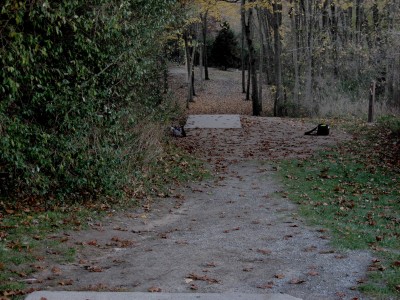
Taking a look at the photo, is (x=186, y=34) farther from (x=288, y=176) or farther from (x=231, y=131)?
(x=288, y=176)

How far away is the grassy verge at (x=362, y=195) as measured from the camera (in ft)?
20.4

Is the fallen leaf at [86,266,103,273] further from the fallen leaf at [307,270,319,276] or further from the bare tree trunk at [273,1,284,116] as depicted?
the bare tree trunk at [273,1,284,116]

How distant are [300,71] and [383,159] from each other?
15.1m

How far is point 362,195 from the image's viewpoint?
10.6m

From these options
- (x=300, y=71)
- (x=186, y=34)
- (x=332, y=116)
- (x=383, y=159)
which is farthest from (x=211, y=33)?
(x=383, y=159)

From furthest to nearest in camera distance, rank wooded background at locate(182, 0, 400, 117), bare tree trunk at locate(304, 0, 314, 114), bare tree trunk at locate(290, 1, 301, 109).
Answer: bare tree trunk at locate(290, 1, 301, 109), bare tree trunk at locate(304, 0, 314, 114), wooded background at locate(182, 0, 400, 117)

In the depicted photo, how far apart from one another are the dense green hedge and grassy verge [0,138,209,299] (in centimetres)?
45

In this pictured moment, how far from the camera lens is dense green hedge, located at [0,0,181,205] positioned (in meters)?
7.95

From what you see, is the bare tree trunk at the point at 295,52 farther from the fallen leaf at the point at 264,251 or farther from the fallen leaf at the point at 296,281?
the fallen leaf at the point at 296,281

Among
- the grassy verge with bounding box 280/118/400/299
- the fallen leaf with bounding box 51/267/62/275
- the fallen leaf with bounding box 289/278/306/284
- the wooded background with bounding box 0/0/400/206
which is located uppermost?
the wooded background with bounding box 0/0/400/206

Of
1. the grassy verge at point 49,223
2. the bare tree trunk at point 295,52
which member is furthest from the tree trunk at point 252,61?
the grassy verge at point 49,223

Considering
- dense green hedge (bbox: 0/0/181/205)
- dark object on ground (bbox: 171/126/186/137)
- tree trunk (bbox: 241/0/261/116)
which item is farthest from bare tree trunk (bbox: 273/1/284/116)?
dense green hedge (bbox: 0/0/181/205)

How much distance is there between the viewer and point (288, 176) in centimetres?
1264

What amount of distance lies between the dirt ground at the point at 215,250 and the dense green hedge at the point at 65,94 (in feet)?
3.67
